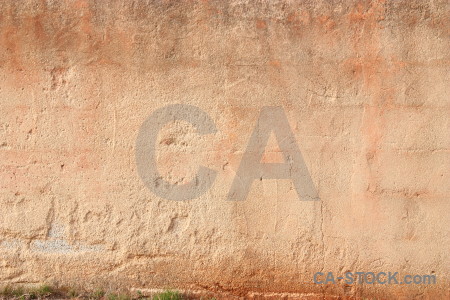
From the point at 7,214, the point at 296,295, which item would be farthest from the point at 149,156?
the point at 296,295

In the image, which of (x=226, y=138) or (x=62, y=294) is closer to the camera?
(x=226, y=138)

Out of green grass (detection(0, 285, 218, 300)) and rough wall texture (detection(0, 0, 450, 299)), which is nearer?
rough wall texture (detection(0, 0, 450, 299))

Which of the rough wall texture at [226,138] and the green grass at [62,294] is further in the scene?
the green grass at [62,294]

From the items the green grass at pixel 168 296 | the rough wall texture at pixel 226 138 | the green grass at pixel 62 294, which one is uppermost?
the rough wall texture at pixel 226 138

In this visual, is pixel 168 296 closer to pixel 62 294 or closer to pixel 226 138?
pixel 62 294

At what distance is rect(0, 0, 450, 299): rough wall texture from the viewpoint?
10.9 feet

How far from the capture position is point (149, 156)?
3.41 metres

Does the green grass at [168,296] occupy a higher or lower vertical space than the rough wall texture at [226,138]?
lower

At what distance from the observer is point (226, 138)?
3.39 metres

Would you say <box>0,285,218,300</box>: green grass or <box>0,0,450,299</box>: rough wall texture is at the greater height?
<box>0,0,450,299</box>: rough wall texture

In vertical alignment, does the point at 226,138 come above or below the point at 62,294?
above

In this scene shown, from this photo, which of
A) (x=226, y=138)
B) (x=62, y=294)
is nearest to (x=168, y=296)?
(x=62, y=294)

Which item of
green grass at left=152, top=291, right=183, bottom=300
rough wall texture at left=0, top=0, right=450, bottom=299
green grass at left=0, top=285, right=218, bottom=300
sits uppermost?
rough wall texture at left=0, top=0, right=450, bottom=299

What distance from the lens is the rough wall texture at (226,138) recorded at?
332cm
